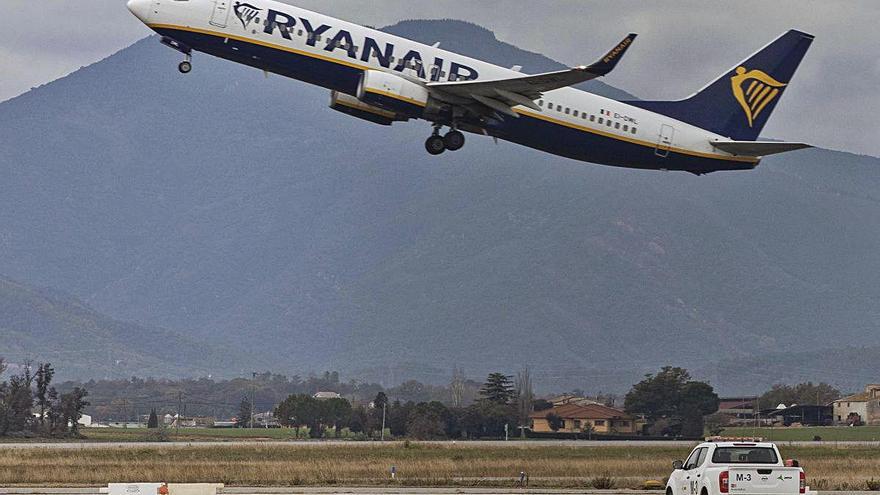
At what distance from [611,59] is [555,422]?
54.1 m

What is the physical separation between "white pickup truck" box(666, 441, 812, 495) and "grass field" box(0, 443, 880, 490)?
1577 centimetres

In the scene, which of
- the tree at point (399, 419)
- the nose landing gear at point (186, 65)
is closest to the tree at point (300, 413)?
the tree at point (399, 419)

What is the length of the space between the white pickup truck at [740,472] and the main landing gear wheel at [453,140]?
91.6ft

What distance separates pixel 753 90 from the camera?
7231 centimetres

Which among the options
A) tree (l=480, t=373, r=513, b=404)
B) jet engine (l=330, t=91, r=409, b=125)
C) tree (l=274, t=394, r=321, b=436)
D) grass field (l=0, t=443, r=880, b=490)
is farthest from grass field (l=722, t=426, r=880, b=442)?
jet engine (l=330, t=91, r=409, b=125)

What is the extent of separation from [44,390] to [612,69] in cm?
7075

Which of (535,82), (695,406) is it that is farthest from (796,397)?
(535,82)

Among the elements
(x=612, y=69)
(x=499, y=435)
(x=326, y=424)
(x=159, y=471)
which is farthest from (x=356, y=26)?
(x=326, y=424)

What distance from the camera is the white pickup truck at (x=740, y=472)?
36.1 meters

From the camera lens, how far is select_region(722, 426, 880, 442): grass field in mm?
99875

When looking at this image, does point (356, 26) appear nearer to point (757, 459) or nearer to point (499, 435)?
point (757, 459)

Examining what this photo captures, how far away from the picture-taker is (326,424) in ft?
380

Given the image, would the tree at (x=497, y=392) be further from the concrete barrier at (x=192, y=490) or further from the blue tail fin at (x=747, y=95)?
the concrete barrier at (x=192, y=490)

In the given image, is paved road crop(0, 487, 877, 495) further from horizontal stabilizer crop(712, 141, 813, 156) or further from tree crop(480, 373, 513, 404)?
tree crop(480, 373, 513, 404)
